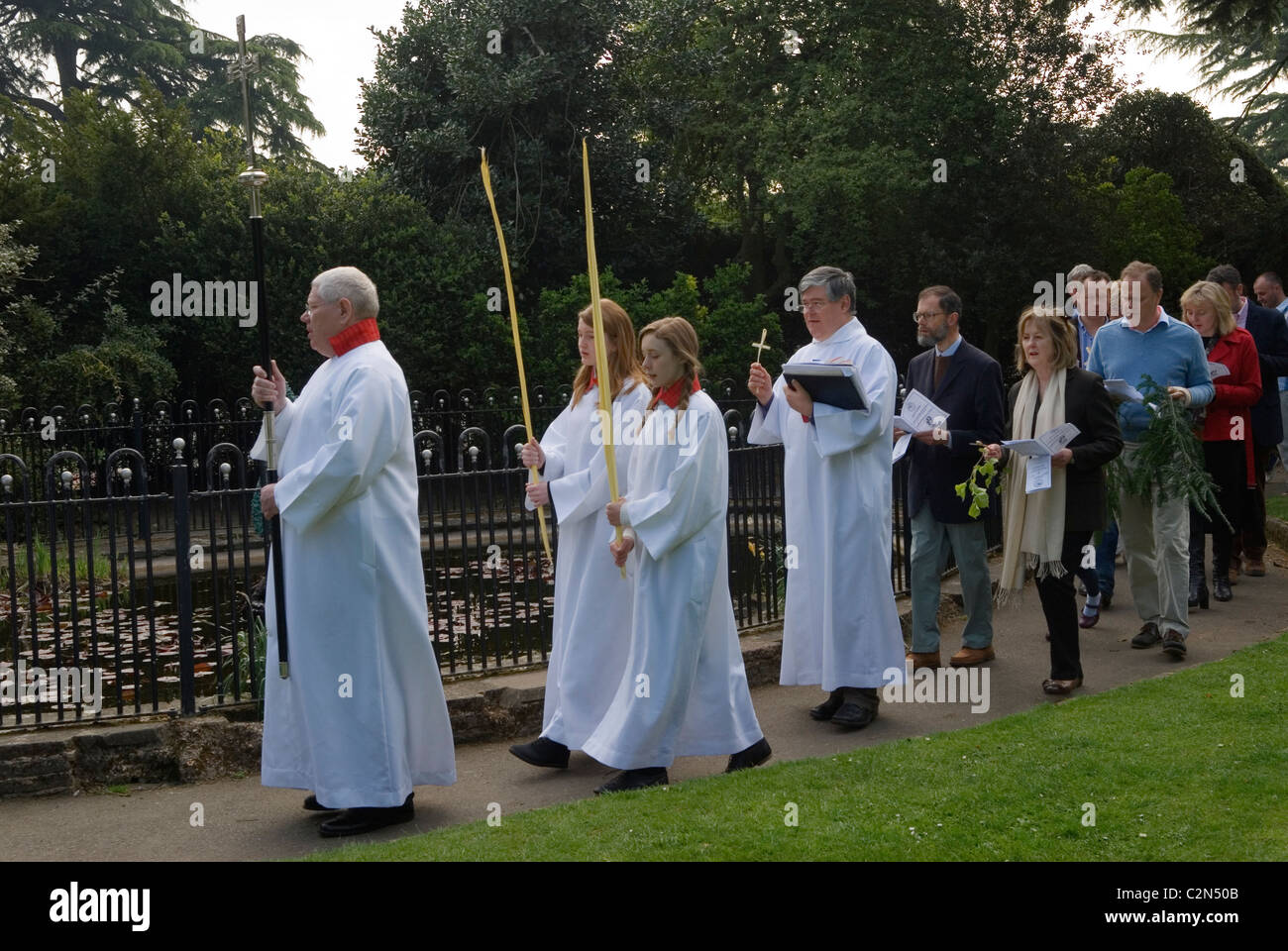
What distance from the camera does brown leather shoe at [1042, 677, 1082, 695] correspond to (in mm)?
7035

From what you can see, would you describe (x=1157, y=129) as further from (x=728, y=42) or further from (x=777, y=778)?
(x=777, y=778)

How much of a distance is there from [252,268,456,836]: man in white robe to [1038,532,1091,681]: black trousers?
10.7 feet

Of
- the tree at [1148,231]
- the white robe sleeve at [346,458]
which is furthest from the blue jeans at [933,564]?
the tree at [1148,231]

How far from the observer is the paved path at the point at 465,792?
5312 mm

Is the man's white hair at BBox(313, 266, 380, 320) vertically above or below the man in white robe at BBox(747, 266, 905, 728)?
above

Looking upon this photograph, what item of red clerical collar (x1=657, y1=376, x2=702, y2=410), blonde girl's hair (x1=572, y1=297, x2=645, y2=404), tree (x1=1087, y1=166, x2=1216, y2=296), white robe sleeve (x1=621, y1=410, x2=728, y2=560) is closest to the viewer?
white robe sleeve (x1=621, y1=410, x2=728, y2=560)

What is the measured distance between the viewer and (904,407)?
7.43 meters

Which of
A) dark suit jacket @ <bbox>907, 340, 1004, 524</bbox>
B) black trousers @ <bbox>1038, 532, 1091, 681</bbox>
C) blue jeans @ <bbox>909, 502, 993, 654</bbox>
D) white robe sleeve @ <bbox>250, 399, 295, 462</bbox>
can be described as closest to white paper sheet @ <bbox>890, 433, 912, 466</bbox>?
dark suit jacket @ <bbox>907, 340, 1004, 524</bbox>

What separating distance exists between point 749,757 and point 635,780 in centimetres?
56

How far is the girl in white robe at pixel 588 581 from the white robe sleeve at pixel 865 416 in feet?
3.60

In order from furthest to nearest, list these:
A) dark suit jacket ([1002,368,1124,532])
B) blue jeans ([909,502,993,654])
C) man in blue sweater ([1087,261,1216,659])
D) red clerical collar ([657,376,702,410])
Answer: man in blue sweater ([1087,261,1216,659]) < blue jeans ([909,502,993,654]) < dark suit jacket ([1002,368,1124,532]) < red clerical collar ([657,376,702,410])

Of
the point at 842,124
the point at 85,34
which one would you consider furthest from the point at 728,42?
the point at 85,34

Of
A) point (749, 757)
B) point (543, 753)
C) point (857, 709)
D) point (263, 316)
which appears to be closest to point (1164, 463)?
point (857, 709)

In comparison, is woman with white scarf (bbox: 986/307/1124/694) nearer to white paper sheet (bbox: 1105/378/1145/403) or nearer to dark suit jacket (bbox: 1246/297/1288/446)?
white paper sheet (bbox: 1105/378/1145/403)
